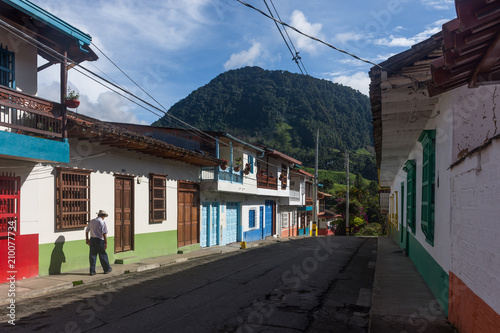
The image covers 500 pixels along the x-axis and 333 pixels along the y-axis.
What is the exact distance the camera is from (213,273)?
11.0 meters

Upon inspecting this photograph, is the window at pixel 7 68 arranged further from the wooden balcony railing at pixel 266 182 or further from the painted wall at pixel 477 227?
the wooden balcony railing at pixel 266 182

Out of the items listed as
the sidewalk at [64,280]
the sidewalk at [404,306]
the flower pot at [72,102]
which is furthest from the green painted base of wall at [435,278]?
the flower pot at [72,102]

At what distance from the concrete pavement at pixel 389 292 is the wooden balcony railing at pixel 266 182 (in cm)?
1326

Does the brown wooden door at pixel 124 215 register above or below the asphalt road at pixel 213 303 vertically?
above

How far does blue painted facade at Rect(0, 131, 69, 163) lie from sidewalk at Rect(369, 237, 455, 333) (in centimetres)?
749

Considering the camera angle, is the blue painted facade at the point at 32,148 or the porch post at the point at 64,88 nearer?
the blue painted facade at the point at 32,148

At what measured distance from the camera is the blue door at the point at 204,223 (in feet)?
64.2

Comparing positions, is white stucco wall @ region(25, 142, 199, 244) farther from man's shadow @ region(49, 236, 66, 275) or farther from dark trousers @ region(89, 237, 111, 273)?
dark trousers @ region(89, 237, 111, 273)

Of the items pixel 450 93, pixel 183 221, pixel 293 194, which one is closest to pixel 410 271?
pixel 450 93

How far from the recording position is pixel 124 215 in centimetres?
1348

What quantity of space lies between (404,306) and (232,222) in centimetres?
1684

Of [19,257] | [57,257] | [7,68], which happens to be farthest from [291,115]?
[19,257]

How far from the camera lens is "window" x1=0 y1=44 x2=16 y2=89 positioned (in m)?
9.35

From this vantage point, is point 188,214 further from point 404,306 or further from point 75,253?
point 404,306
